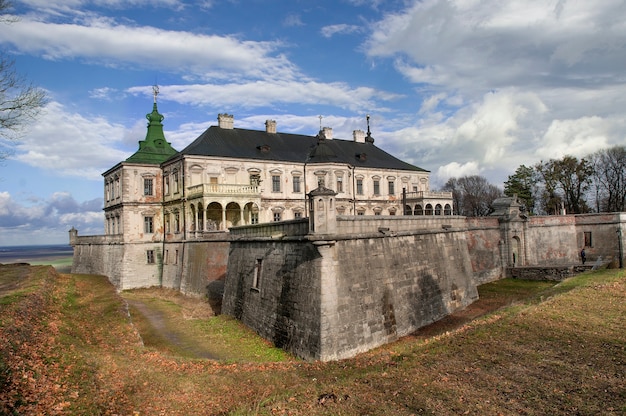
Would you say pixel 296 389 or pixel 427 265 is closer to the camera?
pixel 296 389

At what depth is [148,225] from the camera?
120 ft

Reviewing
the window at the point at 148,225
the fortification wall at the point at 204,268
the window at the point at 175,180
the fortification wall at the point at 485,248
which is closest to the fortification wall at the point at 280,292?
the fortification wall at the point at 204,268

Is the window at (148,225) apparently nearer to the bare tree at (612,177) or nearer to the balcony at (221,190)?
the balcony at (221,190)

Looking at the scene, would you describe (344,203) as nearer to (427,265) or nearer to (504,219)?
(504,219)

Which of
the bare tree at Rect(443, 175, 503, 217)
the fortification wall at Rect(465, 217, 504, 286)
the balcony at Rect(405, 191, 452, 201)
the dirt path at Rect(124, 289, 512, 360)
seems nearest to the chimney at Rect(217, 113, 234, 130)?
the dirt path at Rect(124, 289, 512, 360)

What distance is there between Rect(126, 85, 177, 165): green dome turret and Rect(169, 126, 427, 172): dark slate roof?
374 cm

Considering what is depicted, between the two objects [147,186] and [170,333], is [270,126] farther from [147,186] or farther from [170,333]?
[170,333]

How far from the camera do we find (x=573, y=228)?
115 feet

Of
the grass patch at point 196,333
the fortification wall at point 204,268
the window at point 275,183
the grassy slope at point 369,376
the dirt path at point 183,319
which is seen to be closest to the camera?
the grassy slope at point 369,376

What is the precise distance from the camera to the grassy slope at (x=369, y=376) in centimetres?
766

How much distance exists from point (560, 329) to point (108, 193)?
38781mm

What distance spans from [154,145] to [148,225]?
8.07m

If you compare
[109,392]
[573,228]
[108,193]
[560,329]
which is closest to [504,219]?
[573,228]

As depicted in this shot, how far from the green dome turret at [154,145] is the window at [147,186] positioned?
166 centimetres
